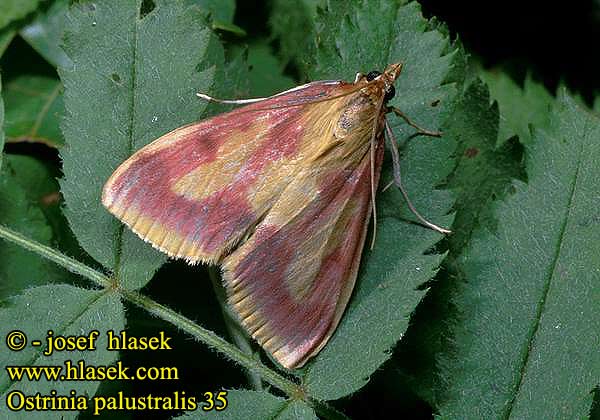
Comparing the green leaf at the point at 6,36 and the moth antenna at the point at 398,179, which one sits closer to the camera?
the moth antenna at the point at 398,179

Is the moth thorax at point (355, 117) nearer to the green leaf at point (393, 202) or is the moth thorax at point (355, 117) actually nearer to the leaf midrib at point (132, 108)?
the green leaf at point (393, 202)

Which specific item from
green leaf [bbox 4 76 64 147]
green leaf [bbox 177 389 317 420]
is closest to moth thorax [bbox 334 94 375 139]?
green leaf [bbox 177 389 317 420]

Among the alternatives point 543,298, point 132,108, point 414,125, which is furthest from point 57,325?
point 543,298

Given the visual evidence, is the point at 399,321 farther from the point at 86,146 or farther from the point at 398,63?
the point at 86,146

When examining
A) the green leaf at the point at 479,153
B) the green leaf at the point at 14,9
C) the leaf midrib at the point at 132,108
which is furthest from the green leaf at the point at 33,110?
the green leaf at the point at 479,153

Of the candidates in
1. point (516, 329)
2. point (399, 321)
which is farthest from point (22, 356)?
point (516, 329)

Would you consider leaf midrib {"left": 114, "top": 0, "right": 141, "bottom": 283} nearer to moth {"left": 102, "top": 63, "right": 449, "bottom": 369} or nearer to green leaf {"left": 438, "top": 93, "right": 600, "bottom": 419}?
moth {"left": 102, "top": 63, "right": 449, "bottom": 369}
